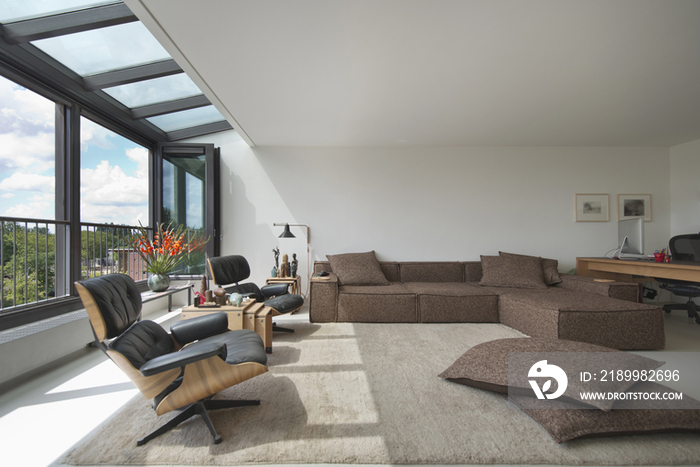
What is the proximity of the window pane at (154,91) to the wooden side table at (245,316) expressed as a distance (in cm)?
261

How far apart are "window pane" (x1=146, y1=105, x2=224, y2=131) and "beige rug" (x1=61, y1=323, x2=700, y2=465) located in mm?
3725

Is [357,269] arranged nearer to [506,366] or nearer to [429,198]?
[429,198]

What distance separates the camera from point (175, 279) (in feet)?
16.5

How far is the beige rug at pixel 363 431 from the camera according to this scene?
62.7 inches

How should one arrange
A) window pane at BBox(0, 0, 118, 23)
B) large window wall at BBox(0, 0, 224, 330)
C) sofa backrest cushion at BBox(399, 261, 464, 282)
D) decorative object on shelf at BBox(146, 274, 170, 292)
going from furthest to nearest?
sofa backrest cushion at BBox(399, 261, 464, 282)
decorative object on shelf at BBox(146, 274, 170, 292)
large window wall at BBox(0, 0, 224, 330)
window pane at BBox(0, 0, 118, 23)

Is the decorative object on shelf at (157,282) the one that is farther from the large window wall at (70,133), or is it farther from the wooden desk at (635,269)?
the wooden desk at (635,269)

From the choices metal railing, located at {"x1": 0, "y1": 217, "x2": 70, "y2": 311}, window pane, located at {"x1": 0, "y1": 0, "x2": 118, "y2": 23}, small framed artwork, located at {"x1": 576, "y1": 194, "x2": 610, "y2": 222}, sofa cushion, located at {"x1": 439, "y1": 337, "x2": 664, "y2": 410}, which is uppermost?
window pane, located at {"x1": 0, "y1": 0, "x2": 118, "y2": 23}

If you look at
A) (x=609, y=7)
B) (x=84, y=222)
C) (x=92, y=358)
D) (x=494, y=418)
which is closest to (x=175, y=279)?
(x=84, y=222)

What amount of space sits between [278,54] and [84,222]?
2.73 m

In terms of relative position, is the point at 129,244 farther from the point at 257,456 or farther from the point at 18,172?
the point at 257,456

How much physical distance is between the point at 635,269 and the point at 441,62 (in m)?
3.51

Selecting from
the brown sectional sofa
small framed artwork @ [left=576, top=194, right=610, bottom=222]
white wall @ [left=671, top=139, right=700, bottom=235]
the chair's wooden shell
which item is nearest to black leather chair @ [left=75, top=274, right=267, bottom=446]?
the chair's wooden shell

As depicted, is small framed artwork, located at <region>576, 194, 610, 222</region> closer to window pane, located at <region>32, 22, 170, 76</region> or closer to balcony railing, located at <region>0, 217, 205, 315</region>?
window pane, located at <region>32, 22, 170, 76</region>

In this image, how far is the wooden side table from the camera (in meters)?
2.83
